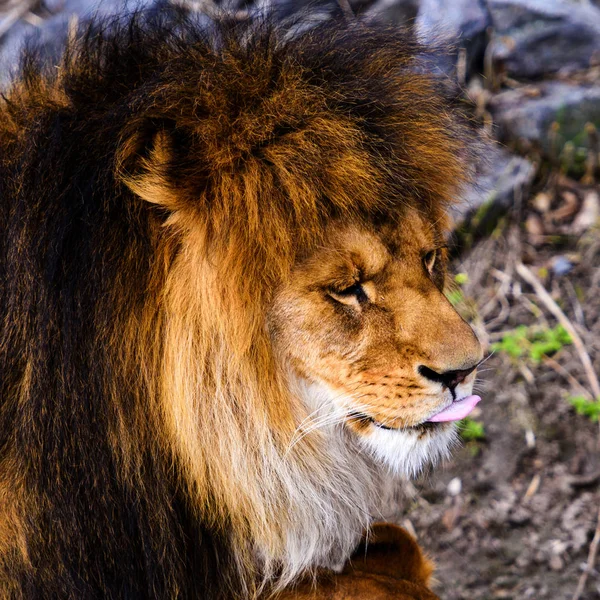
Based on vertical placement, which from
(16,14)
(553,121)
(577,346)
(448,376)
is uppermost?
(16,14)

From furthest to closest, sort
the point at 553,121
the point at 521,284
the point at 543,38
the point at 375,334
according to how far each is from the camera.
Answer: the point at 543,38
the point at 553,121
the point at 521,284
the point at 375,334

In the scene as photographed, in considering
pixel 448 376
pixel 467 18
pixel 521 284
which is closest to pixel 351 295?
pixel 448 376

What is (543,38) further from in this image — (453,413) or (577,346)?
(453,413)

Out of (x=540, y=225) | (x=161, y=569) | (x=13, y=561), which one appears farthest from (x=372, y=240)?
(x=540, y=225)

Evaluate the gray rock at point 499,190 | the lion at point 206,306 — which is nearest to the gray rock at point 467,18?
the gray rock at point 499,190

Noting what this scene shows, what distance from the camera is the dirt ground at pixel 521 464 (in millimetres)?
2951

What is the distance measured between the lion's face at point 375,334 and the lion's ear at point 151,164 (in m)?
0.30

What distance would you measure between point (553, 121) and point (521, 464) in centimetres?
175

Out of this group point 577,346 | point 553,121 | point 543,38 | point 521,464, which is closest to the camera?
point 521,464

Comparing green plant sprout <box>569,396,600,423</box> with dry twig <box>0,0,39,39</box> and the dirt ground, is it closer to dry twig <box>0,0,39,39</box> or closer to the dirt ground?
the dirt ground

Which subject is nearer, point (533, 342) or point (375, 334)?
point (375, 334)

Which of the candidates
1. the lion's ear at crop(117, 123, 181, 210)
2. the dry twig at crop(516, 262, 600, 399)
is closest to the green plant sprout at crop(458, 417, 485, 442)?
the dry twig at crop(516, 262, 600, 399)

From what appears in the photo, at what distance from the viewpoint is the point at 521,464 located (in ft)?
10.5

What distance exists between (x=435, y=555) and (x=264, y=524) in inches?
53.3
